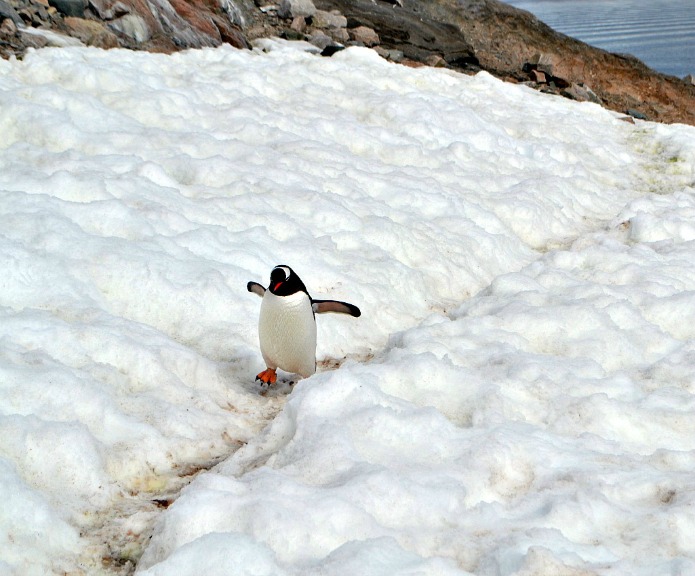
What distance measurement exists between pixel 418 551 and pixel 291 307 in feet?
8.12

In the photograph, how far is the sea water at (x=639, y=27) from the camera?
3859cm

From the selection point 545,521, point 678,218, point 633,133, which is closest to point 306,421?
point 545,521

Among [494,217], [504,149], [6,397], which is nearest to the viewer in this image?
[6,397]

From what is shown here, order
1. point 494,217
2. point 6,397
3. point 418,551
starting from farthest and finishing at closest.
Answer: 1. point 494,217
2. point 6,397
3. point 418,551

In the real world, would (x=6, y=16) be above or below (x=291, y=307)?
above

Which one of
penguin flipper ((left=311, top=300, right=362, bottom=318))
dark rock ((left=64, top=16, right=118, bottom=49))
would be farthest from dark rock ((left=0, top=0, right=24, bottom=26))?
penguin flipper ((left=311, top=300, right=362, bottom=318))

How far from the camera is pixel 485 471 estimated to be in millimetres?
4367

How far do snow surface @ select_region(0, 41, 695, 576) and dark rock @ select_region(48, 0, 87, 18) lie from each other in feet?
6.06

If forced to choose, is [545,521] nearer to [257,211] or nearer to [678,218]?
[257,211]

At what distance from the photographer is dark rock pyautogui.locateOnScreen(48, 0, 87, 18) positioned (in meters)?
13.5

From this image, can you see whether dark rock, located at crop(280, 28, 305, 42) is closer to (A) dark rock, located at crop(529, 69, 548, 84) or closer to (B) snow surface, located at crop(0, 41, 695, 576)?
(B) snow surface, located at crop(0, 41, 695, 576)

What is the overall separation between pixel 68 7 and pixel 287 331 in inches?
403

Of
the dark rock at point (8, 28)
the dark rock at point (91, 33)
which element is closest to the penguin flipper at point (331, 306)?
the dark rock at point (8, 28)

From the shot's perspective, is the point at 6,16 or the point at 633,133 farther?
the point at 633,133
